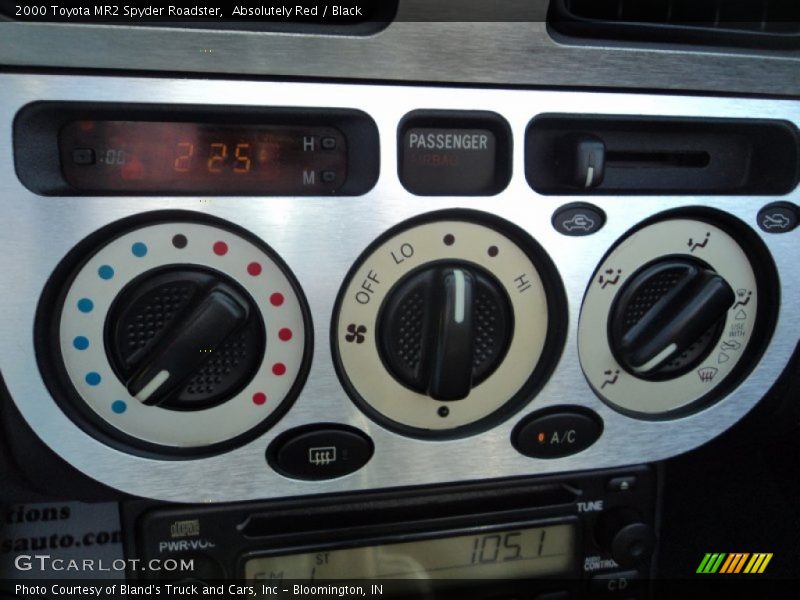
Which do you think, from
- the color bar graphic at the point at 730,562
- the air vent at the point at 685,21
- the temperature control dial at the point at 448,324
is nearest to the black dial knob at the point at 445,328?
the temperature control dial at the point at 448,324

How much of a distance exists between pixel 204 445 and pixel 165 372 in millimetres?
87

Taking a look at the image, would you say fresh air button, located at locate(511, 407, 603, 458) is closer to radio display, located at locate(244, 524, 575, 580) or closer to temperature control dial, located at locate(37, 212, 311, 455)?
radio display, located at locate(244, 524, 575, 580)

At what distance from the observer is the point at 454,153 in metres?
0.60

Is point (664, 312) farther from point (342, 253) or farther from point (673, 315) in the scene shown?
point (342, 253)

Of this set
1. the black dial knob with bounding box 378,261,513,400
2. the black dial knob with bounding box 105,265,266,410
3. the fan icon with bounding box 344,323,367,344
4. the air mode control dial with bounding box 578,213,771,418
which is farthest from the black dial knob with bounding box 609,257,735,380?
the black dial knob with bounding box 105,265,266,410

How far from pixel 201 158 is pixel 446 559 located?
469mm

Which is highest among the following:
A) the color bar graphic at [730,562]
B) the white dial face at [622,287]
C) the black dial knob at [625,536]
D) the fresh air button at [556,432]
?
the white dial face at [622,287]

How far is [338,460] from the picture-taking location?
0.61m

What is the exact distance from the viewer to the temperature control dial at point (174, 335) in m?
0.55

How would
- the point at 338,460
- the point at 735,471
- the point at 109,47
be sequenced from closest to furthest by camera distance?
the point at 109,47, the point at 338,460, the point at 735,471

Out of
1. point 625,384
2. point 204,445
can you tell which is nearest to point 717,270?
point 625,384

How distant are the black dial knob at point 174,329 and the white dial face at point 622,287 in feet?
1.06

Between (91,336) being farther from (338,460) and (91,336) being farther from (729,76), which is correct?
(729,76)

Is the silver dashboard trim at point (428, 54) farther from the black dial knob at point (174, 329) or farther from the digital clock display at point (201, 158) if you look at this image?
the black dial knob at point (174, 329)
